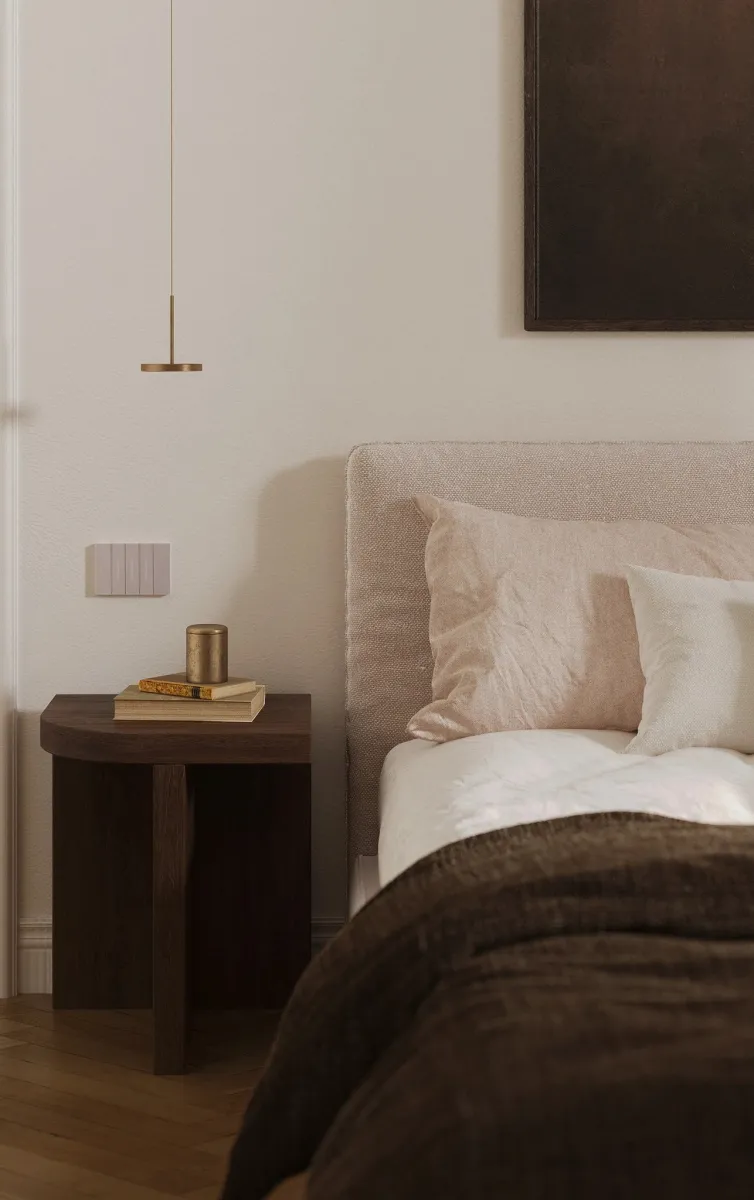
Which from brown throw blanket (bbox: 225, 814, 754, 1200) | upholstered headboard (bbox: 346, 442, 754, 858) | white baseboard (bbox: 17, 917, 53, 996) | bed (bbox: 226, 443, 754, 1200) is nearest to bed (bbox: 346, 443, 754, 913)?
upholstered headboard (bbox: 346, 442, 754, 858)

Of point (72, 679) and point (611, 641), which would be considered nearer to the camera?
point (611, 641)

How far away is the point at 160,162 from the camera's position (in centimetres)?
264

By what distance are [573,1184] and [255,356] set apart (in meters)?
2.02

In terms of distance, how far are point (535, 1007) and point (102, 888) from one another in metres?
1.64

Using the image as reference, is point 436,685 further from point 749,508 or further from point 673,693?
point 749,508

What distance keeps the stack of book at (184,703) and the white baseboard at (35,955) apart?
63cm

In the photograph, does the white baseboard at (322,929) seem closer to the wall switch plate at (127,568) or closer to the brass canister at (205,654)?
the brass canister at (205,654)

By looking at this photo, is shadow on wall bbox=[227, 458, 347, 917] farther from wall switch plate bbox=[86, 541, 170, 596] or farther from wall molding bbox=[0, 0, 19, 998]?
wall molding bbox=[0, 0, 19, 998]

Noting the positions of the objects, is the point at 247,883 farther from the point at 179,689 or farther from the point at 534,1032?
the point at 534,1032

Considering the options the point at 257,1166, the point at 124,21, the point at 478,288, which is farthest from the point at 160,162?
the point at 257,1166

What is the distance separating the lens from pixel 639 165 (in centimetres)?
266

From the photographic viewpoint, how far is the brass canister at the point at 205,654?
2430mm

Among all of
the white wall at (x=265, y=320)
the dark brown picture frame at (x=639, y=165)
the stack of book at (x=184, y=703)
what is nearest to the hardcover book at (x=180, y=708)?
the stack of book at (x=184, y=703)

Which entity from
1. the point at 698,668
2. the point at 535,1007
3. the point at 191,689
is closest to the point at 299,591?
the point at 191,689
